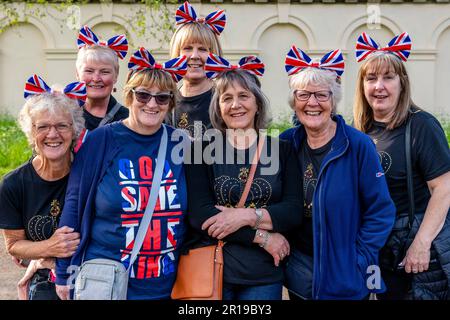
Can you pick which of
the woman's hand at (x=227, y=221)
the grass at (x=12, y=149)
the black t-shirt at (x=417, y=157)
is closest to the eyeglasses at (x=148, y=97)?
the woman's hand at (x=227, y=221)

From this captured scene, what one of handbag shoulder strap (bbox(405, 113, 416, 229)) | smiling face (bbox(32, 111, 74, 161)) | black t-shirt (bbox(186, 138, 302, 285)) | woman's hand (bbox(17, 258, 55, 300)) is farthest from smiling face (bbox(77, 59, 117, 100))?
handbag shoulder strap (bbox(405, 113, 416, 229))

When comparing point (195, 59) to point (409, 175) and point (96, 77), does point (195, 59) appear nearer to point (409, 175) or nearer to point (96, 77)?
point (96, 77)

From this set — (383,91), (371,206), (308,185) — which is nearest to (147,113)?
(308,185)

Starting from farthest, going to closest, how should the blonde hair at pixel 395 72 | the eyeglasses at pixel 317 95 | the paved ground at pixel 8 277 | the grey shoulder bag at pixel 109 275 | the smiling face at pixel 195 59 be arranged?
the paved ground at pixel 8 277
the smiling face at pixel 195 59
the blonde hair at pixel 395 72
the eyeglasses at pixel 317 95
the grey shoulder bag at pixel 109 275

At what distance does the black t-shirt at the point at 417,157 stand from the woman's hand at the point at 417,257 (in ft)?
0.74

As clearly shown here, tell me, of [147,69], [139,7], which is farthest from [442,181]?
[139,7]

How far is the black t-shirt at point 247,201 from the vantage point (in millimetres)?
3426

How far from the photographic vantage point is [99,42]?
4.38 metres

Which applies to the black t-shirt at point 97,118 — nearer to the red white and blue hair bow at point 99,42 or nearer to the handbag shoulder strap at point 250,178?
the red white and blue hair bow at point 99,42

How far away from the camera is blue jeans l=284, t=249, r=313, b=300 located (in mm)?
3520

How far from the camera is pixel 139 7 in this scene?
17.8m

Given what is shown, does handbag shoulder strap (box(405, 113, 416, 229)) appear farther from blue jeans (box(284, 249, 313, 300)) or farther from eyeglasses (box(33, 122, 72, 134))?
eyeglasses (box(33, 122, 72, 134))

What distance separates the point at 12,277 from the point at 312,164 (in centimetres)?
366
